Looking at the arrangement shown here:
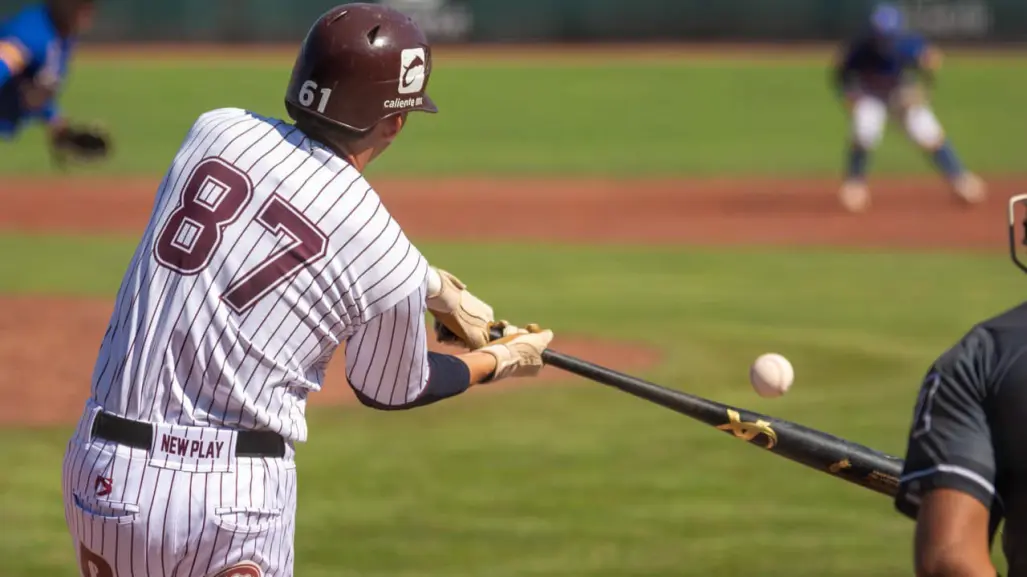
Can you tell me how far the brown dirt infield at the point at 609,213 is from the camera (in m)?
17.0

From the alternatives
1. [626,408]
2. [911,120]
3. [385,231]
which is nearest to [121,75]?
[911,120]

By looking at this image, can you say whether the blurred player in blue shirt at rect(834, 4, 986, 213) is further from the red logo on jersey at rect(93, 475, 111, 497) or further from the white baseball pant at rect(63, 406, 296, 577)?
the red logo on jersey at rect(93, 475, 111, 497)

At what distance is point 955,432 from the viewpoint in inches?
93.0

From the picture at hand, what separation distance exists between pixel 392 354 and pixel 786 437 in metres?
1.12

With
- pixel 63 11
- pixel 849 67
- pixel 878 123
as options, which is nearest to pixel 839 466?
pixel 63 11

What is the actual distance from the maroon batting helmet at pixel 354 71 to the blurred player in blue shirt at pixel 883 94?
52.2ft

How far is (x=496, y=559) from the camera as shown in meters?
6.38

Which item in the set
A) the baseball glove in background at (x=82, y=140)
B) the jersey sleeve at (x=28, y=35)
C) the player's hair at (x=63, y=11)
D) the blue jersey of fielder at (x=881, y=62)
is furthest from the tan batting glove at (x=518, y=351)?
the blue jersey of fielder at (x=881, y=62)

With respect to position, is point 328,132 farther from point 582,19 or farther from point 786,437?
point 582,19

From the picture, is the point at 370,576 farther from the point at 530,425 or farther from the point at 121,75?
the point at 121,75

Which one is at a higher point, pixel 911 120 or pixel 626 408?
pixel 911 120

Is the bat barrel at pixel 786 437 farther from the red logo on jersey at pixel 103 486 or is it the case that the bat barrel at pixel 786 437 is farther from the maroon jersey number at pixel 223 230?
the red logo on jersey at pixel 103 486

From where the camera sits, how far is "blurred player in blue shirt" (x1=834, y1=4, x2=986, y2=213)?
18656 mm

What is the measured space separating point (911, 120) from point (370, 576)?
1444 centimetres
